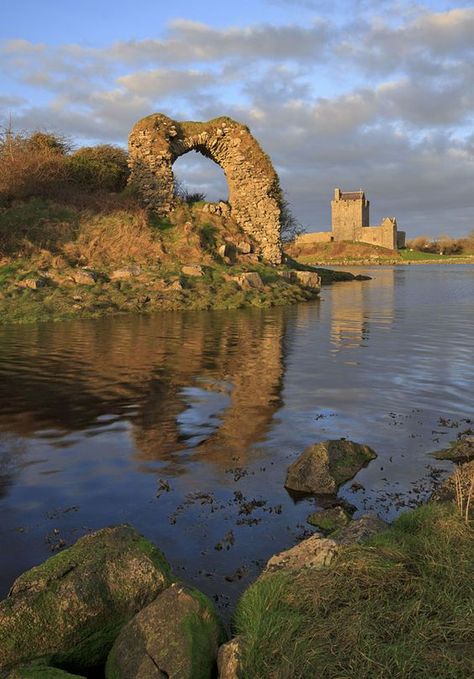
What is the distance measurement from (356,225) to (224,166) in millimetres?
101811

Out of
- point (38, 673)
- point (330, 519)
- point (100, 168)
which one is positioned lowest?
point (330, 519)

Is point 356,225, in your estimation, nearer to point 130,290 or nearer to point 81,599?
point 130,290

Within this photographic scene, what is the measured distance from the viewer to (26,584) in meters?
4.37

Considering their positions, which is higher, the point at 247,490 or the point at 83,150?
the point at 83,150

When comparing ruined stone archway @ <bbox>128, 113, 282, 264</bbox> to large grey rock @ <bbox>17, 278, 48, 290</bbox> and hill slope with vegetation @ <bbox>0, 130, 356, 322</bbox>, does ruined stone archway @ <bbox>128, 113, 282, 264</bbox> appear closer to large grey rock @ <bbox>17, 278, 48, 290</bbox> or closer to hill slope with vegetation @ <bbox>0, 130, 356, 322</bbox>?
hill slope with vegetation @ <bbox>0, 130, 356, 322</bbox>

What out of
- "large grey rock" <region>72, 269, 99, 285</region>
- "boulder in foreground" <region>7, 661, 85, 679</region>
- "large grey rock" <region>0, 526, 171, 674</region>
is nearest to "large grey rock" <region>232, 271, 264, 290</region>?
"large grey rock" <region>72, 269, 99, 285</region>

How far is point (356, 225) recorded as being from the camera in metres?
136

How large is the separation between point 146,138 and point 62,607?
35.4 m

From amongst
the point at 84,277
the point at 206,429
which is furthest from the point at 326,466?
the point at 84,277

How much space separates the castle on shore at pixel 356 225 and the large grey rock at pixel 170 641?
132 m

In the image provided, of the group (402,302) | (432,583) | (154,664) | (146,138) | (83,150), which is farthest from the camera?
(83,150)

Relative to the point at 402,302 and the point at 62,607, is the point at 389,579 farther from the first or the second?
the point at 402,302

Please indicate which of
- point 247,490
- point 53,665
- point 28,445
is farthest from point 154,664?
point 28,445

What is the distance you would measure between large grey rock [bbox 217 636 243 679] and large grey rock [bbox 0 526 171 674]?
0.79 metres
